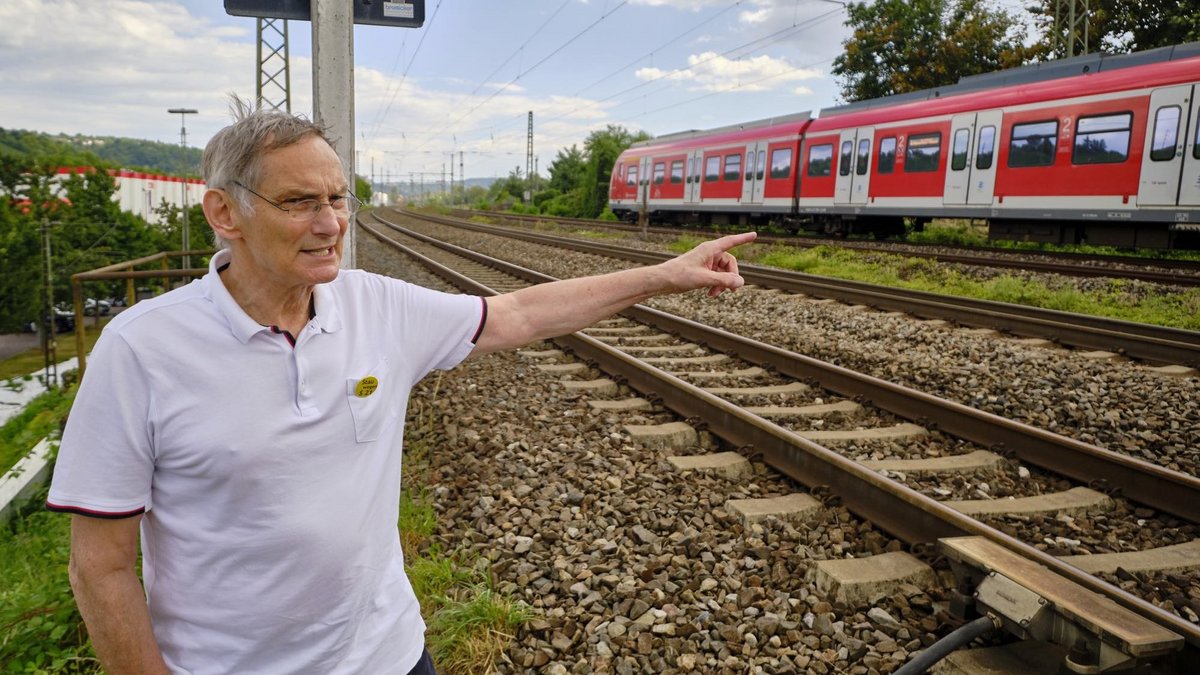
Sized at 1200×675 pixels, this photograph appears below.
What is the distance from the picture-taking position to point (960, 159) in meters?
17.3

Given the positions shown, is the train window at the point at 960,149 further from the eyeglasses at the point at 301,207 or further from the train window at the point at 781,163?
the eyeglasses at the point at 301,207

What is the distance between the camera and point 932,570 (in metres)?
3.61

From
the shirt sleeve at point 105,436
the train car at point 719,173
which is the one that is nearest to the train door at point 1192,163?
the train car at point 719,173

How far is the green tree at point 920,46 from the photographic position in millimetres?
36000

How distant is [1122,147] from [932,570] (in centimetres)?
1327

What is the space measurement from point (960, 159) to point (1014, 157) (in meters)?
1.30

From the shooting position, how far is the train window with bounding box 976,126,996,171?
16531 mm

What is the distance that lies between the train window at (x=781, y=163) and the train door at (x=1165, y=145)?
10059 millimetres

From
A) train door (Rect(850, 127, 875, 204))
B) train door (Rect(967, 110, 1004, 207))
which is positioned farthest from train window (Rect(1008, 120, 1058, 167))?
train door (Rect(850, 127, 875, 204))

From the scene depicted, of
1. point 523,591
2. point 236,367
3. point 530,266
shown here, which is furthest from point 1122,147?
point 236,367

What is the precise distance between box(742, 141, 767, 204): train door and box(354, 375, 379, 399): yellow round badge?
2327cm

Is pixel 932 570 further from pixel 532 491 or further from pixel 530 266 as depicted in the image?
pixel 530 266

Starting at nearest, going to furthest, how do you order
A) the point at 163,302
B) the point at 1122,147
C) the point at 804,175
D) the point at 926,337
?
the point at 163,302, the point at 926,337, the point at 1122,147, the point at 804,175

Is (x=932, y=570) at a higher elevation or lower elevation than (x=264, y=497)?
lower
